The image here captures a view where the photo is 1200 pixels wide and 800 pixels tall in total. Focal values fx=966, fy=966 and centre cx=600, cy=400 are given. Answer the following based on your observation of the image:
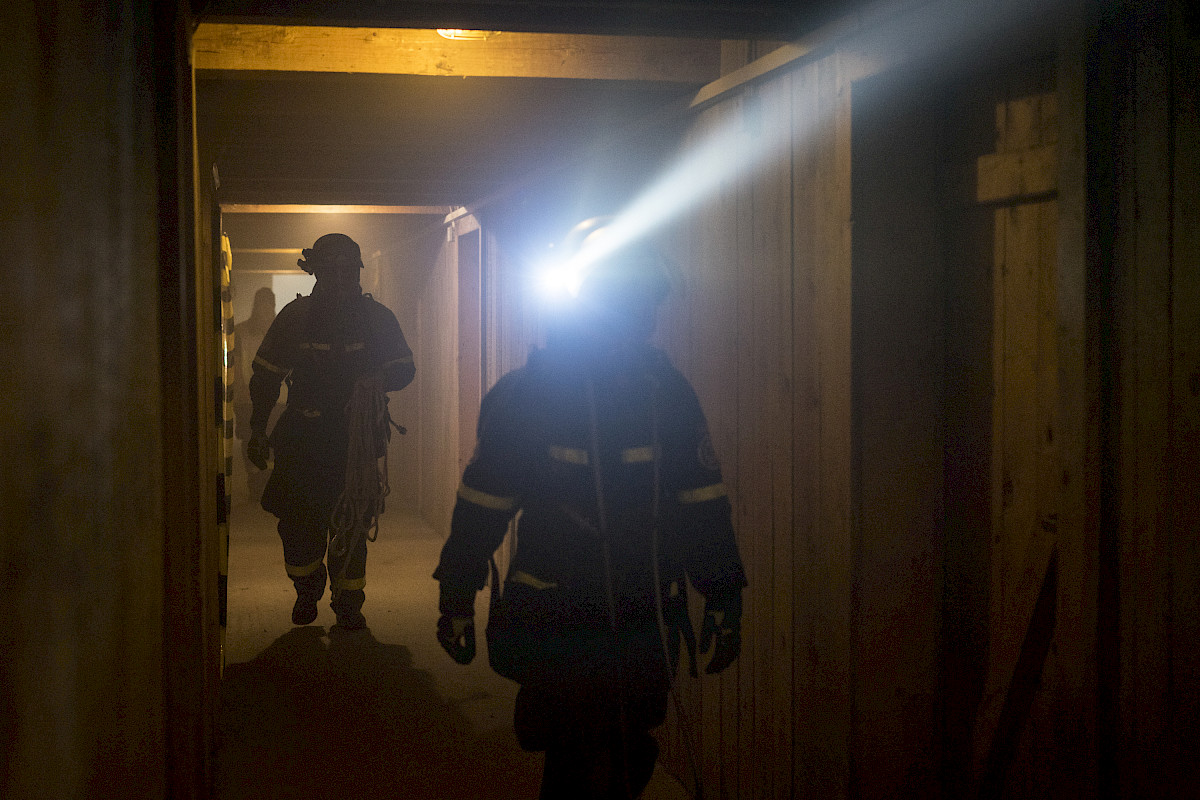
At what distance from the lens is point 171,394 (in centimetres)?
208

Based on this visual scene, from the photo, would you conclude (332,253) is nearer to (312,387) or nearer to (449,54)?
(312,387)

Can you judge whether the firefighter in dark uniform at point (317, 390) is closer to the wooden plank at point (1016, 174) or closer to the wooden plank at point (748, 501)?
the wooden plank at point (748, 501)

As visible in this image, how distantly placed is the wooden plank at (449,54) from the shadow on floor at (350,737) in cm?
264

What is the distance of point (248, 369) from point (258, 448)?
28.8ft

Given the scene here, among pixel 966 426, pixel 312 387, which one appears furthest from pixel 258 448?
pixel 966 426

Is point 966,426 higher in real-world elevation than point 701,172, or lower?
lower

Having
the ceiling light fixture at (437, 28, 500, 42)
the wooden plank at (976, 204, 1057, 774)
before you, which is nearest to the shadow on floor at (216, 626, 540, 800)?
the wooden plank at (976, 204, 1057, 774)

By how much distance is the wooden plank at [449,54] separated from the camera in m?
3.52

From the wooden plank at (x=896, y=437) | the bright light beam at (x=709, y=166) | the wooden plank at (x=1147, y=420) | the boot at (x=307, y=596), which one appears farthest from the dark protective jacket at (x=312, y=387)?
the wooden plank at (x=1147, y=420)

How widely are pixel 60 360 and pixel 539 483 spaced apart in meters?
1.43

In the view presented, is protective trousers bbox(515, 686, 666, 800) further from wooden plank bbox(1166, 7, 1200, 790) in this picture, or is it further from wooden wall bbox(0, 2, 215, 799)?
wooden plank bbox(1166, 7, 1200, 790)

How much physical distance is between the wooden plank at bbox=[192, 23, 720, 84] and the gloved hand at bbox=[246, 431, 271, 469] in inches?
97.2

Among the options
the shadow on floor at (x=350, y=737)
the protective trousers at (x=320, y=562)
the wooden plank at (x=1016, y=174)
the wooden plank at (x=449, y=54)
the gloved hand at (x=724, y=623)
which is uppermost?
the wooden plank at (x=449, y=54)

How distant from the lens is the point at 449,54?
370 centimetres
